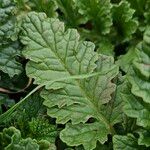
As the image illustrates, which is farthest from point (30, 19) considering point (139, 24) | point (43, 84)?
point (139, 24)

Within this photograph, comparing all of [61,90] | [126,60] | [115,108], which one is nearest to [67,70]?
[61,90]

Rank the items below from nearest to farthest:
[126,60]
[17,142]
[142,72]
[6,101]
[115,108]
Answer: [142,72], [17,142], [115,108], [6,101], [126,60]

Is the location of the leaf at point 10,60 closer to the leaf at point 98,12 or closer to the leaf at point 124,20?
the leaf at point 98,12

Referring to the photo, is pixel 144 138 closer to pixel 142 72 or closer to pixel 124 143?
pixel 124 143

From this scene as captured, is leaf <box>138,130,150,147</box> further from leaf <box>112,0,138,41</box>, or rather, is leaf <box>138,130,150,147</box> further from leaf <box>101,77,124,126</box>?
leaf <box>112,0,138,41</box>

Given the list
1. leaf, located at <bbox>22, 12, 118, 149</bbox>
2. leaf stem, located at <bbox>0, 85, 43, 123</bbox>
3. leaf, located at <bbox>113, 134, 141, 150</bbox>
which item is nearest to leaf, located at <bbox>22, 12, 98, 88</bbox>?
leaf, located at <bbox>22, 12, 118, 149</bbox>

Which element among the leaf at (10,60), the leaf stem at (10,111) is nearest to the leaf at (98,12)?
the leaf at (10,60)
